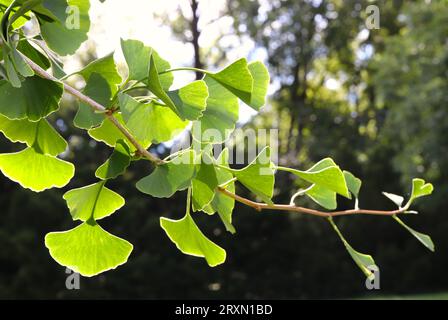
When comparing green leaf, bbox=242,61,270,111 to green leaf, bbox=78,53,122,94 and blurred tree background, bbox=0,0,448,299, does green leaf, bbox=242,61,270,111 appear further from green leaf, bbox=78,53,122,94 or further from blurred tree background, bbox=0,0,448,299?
blurred tree background, bbox=0,0,448,299

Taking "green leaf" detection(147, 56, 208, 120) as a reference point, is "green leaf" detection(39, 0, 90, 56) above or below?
above

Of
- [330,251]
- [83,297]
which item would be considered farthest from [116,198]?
[330,251]

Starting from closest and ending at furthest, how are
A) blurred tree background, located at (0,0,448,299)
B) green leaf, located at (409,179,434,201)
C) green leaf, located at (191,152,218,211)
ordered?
green leaf, located at (191,152,218,211)
green leaf, located at (409,179,434,201)
blurred tree background, located at (0,0,448,299)

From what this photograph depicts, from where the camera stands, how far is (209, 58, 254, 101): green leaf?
32 centimetres

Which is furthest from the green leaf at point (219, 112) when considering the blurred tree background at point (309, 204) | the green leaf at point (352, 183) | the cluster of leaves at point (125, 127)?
the blurred tree background at point (309, 204)

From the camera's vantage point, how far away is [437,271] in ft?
27.5

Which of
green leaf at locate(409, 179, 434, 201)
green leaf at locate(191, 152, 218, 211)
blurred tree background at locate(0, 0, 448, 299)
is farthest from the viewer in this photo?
blurred tree background at locate(0, 0, 448, 299)

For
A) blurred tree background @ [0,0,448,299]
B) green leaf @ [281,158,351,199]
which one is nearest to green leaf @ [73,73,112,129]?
green leaf @ [281,158,351,199]

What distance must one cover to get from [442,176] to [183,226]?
825 centimetres

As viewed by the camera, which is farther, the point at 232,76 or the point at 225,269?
the point at 225,269

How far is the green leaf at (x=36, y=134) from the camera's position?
1.10 ft

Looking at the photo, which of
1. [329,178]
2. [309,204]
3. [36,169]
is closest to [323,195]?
[329,178]

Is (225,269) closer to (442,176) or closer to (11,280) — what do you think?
(11,280)

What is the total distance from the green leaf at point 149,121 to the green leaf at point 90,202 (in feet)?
0.12
